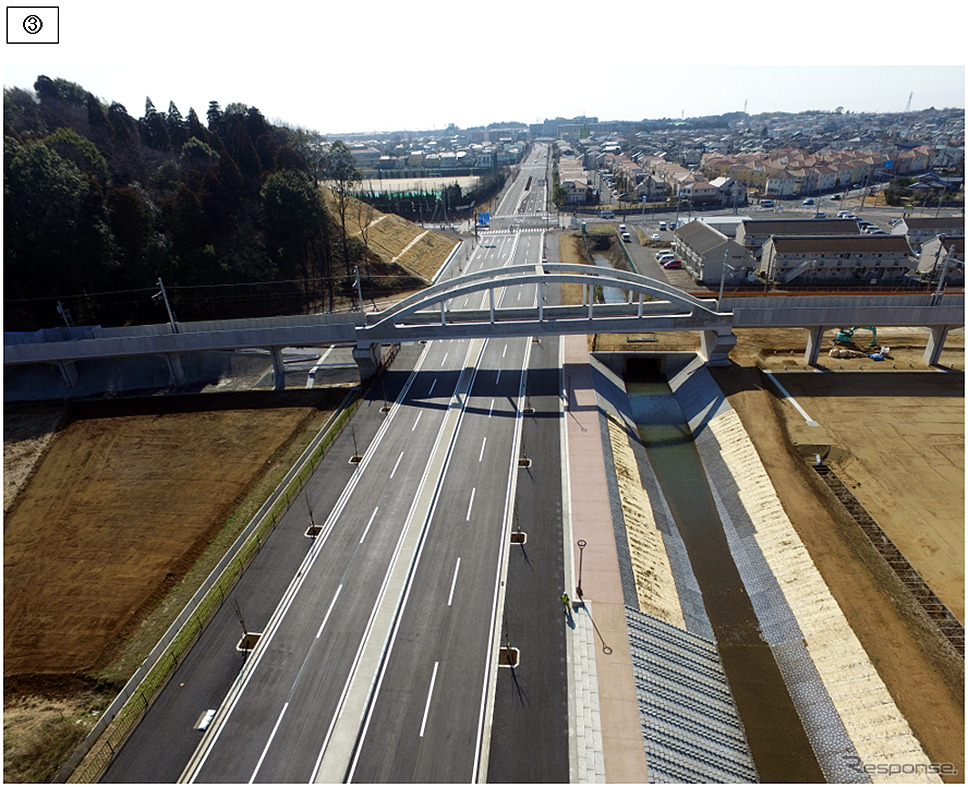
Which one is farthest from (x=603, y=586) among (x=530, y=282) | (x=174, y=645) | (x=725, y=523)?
(x=530, y=282)

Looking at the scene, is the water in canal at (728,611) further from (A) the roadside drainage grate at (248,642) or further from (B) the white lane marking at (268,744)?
(A) the roadside drainage grate at (248,642)

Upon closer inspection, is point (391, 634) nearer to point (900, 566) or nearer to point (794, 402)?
point (900, 566)

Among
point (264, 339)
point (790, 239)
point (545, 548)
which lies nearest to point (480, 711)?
point (545, 548)

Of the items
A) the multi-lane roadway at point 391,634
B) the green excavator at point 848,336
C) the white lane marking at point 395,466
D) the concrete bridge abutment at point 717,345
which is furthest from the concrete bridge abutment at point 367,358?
the green excavator at point 848,336

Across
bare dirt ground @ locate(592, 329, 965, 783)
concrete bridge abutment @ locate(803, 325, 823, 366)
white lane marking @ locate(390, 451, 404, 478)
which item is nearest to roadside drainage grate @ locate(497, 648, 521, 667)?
white lane marking @ locate(390, 451, 404, 478)

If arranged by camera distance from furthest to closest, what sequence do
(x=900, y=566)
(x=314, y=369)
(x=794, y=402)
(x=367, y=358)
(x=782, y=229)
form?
1. (x=782, y=229)
2. (x=314, y=369)
3. (x=367, y=358)
4. (x=794, y=402)
5. (x=900, y=566)

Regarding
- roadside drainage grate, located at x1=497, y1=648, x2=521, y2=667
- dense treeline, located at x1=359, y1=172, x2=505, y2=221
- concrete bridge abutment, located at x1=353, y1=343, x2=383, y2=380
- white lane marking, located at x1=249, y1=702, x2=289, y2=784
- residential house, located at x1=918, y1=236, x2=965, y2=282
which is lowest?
white lane marking, located at x1=249, y1=702, x2=289, y2=784

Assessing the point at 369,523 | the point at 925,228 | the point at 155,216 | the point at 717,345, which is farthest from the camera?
the point at 925,228

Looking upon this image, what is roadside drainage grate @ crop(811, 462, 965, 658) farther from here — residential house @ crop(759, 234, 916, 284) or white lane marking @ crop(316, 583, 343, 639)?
residential house @ crop(759, 234, 916, 284)
